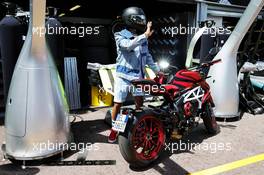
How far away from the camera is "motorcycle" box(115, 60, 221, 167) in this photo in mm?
3408

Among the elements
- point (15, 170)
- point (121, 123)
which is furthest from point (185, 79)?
point (15, 170)

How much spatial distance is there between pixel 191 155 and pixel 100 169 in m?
1.30

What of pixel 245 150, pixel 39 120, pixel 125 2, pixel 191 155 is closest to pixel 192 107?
pixel 191 155

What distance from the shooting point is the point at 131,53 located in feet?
13.1

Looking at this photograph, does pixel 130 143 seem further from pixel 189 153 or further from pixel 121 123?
pixel 189 153

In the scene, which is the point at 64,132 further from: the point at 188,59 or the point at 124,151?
the point at 188,59

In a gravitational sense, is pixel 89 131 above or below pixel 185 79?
below

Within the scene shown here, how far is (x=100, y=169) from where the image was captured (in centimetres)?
354
